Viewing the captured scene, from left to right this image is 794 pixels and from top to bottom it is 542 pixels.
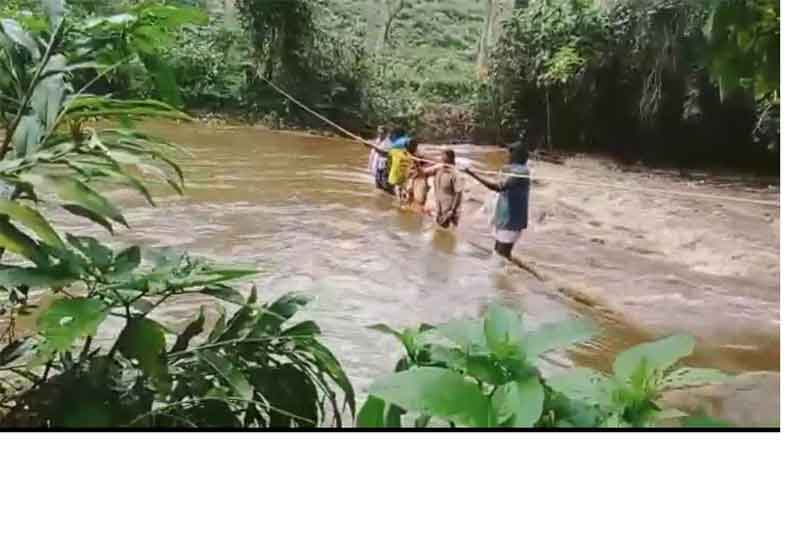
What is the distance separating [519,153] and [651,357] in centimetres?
44

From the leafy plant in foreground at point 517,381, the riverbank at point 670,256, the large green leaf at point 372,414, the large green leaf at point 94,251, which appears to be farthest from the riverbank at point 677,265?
the large green leaf at point 94,251

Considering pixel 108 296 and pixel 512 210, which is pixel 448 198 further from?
pixel 108 296

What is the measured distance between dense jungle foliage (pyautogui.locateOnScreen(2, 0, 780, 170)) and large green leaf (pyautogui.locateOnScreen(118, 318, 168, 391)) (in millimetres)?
403

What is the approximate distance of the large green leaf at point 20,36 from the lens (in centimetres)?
138

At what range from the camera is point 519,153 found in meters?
1.64

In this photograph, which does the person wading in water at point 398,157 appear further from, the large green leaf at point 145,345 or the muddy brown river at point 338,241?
the large green leaf at point 145,345

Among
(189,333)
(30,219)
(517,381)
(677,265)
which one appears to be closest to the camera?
(30,219)

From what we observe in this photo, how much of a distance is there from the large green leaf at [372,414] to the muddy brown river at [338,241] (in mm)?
42

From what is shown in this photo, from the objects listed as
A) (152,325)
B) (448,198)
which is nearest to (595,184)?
(448,198)

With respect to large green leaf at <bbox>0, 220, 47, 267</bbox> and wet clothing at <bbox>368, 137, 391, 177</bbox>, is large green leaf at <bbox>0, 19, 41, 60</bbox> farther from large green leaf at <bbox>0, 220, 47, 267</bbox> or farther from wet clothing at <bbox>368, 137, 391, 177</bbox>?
wet clothing at <bbox>368, 137, 391, 177</bbox>
